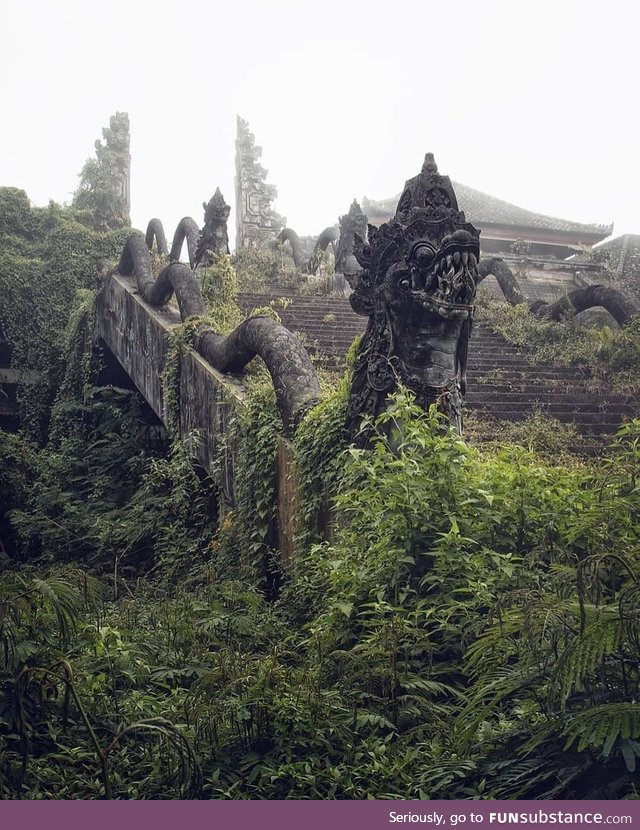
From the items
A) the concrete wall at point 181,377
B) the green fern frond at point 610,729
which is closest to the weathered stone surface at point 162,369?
the concrete wall at point 181,377

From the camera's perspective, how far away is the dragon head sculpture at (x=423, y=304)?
18.7ft

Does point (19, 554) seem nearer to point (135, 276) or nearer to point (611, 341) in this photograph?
point (135, 276)

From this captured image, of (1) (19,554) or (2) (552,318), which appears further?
(2) (552,318)

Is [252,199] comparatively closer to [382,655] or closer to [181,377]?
[181,377]

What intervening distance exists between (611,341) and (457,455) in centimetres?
825

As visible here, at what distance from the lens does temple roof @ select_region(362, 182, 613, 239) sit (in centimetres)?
2894

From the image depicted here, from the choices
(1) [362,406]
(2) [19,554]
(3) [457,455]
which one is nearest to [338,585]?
(3) [457,455]

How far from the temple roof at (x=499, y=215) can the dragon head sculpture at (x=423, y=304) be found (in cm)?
2227

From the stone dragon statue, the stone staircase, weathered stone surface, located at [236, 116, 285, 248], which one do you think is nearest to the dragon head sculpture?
the stone dragon statue

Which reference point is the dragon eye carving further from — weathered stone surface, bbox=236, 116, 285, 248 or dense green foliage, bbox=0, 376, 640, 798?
weathered stone surface, bbox=236, 116, 285, 248

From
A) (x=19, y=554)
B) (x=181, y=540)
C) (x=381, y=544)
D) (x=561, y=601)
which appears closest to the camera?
(x=561, y=601)

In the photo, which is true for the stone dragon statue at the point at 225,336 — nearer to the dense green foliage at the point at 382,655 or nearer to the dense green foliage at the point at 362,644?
the dense green foliage at the point at 362,644

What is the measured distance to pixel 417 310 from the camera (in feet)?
19.0

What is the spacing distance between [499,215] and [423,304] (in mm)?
25225
